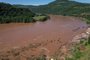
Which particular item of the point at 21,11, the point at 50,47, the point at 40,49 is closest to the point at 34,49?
the point at 40,49

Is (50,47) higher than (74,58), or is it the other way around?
(74,58)

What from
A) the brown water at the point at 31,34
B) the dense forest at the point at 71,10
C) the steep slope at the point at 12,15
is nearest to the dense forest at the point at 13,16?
the steep slope at the point at 12,15

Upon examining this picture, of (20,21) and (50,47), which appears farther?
(20,21)

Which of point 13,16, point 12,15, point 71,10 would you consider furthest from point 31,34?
point 71,10

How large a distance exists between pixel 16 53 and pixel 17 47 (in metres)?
2.46

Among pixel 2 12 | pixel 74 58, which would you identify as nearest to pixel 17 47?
pixel 74 58

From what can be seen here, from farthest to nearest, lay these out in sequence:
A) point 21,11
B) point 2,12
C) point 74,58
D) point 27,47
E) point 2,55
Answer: point 21,11 < point 2,12 < point 27,47 < point 2,55 < point 74,58

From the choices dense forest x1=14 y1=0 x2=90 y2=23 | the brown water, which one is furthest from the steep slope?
dense forest x1=14 y1=0 x2=90 y2=23

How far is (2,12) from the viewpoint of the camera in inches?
2055

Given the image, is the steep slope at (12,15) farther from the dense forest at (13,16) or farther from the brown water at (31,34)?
the brown water at (31,34)

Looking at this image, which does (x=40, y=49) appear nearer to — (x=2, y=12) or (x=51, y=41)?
(x=51, y=41)

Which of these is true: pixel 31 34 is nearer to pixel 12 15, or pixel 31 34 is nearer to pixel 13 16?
pixel 13 16

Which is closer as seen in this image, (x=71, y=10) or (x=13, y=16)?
(x=13, y=16)

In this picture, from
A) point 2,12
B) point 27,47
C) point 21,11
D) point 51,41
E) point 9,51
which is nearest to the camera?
point 9,51
